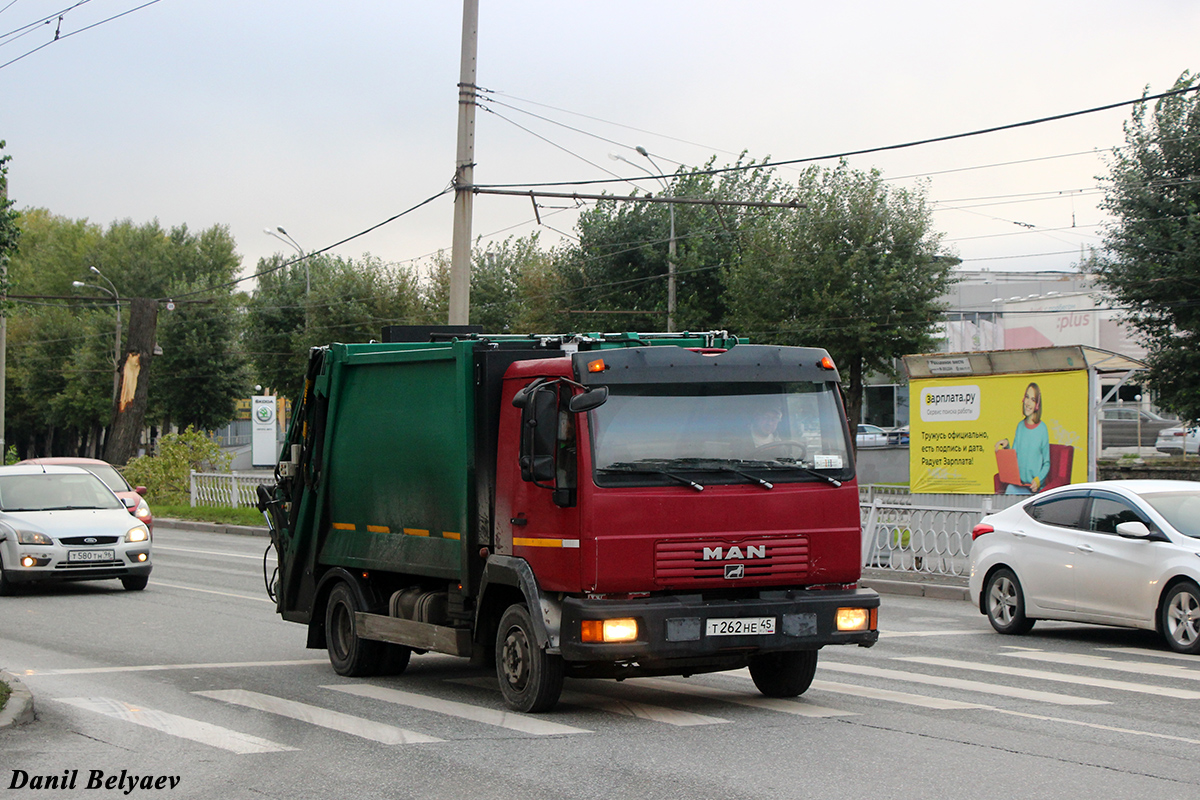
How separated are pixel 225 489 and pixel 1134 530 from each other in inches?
1043

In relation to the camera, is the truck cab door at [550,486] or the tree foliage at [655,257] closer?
the truck cab door at [550,486]

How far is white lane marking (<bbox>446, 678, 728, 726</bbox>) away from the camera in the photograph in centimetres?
802

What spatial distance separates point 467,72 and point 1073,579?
12559 mm

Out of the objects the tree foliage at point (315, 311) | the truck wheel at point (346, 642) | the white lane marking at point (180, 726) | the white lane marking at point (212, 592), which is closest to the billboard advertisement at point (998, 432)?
the white lane marking at point (212, 592)

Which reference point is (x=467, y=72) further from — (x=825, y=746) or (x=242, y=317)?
(x=242, y=317)

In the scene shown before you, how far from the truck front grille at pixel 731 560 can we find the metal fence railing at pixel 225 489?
25.4 meters

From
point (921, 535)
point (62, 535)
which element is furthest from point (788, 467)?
point (62, 535)

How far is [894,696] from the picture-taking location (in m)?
8.97

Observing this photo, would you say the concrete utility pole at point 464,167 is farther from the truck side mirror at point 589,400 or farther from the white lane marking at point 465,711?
the truck side mirror at point 589,400

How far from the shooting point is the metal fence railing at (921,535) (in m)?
17.4

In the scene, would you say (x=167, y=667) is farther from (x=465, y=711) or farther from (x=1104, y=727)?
(x=1104, y=727)

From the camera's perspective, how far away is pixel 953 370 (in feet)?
74.4

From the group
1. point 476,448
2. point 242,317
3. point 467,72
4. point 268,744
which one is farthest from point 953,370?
point 242,317

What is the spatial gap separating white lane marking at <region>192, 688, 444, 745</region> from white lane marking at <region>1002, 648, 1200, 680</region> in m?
5.77
